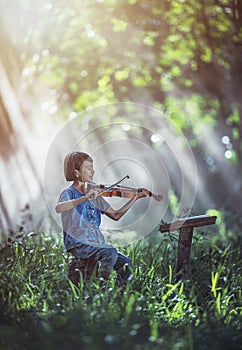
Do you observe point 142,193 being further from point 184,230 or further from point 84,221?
point 184,230

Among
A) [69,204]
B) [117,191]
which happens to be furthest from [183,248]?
[69,204]

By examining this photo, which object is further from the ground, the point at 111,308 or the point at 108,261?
the point at 108,261

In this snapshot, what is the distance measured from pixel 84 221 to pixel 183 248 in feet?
3.49

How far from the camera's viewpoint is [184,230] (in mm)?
5301

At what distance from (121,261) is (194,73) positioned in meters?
6.29

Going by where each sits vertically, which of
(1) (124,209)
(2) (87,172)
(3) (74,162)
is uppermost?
(3) (74,162)

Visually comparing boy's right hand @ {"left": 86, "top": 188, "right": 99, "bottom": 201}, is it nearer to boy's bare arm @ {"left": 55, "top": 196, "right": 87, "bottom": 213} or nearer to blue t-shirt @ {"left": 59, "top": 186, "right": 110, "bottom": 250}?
boy's bare arm @ {"left": 55, "top": 196, "right": 87, "bottom": 213}

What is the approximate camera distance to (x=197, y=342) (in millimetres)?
4051

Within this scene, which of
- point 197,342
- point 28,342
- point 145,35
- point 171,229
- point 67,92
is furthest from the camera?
point 67,92

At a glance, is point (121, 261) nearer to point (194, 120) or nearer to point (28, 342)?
point (28, 342)

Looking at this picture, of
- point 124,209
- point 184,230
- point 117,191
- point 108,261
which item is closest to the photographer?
point 117,191

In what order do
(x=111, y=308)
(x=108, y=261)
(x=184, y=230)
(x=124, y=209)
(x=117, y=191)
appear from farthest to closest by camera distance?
(x=184, y=230)
(x=108, y=261)
(x=124, y=209)
(x=117, y=191)
(x=111, y=308)

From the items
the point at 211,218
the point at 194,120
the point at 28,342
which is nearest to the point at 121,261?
the point at 211,218

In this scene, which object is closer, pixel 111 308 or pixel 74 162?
pixel 111 308
